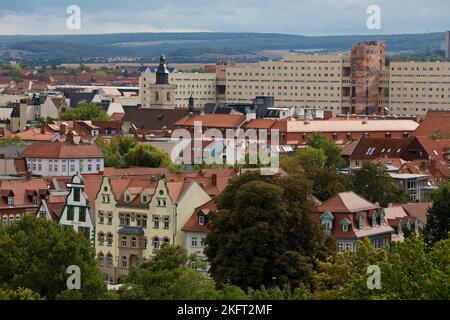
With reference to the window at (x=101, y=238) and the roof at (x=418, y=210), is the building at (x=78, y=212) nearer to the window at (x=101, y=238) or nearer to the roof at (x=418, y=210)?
the window at (x=101, y=238)

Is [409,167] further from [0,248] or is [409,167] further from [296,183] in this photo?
[0,248]

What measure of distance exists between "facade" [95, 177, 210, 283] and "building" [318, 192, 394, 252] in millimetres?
4787

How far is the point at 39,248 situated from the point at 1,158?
42.2 m

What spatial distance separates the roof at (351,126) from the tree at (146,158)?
3094 centimetres

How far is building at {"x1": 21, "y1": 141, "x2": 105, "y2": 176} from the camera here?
89938 mm

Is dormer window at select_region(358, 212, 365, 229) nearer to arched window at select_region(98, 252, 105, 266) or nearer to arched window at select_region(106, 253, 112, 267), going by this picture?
arched window at select_region(106, 253, 112, 267)

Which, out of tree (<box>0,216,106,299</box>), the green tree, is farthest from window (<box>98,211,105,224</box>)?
the green tree

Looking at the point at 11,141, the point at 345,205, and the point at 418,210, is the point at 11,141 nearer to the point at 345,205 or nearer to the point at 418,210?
the point at 418,210

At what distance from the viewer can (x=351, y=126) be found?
133625mm

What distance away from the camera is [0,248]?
154 feet

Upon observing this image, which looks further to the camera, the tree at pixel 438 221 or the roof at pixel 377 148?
the roof at pixel 377 148

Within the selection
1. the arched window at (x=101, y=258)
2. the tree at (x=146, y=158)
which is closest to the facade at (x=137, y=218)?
the arched window at (x=101, y=258)

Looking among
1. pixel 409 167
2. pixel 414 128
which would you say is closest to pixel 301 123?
pixel 414 128

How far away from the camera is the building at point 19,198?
223 ft
